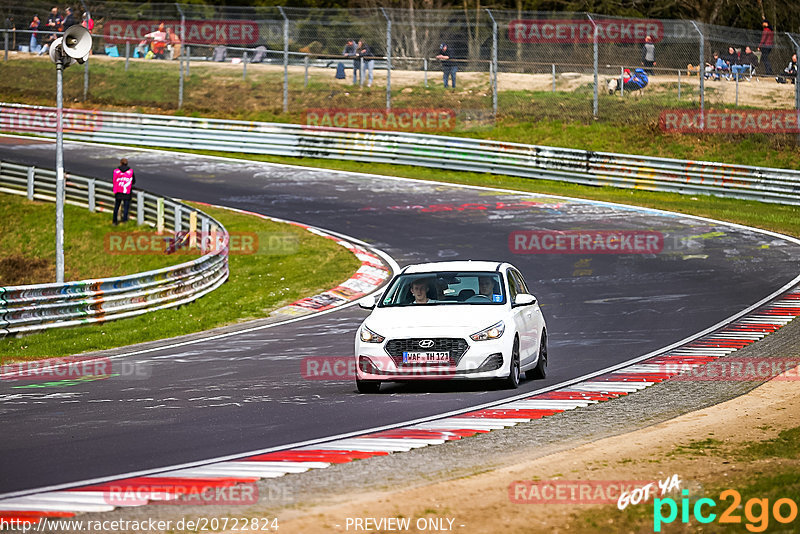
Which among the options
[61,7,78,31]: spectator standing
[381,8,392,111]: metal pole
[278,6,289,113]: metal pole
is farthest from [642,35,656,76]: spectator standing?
[61,7,78,31]: spectator standing

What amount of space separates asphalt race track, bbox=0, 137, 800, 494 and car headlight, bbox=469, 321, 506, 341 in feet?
2.07

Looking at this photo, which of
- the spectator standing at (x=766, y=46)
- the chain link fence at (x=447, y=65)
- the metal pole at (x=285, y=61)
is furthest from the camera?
the metal pole at (x=285, y=61)

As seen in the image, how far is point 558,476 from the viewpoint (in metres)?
8.09

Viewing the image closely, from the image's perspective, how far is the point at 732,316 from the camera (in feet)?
58.3

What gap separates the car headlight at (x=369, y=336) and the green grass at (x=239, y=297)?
23.3 feet

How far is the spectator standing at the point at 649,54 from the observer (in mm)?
35500

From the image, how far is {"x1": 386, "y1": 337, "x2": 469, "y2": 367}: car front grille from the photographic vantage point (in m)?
12.0

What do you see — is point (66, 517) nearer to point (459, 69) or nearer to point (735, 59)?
point (735, 59)

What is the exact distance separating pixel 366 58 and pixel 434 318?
1112 inches

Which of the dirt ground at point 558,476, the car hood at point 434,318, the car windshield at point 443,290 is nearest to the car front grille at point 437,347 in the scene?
the car hood at point 434,318

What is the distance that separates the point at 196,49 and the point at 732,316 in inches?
1211

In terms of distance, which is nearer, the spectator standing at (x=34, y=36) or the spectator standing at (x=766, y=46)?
the spectator standing at (x=766, y=46)

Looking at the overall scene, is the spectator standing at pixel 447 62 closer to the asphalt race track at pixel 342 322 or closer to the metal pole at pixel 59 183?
the asphalt race track at pixel 342 322

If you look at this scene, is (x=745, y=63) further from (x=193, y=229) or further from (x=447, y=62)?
(x=193, y=229)
